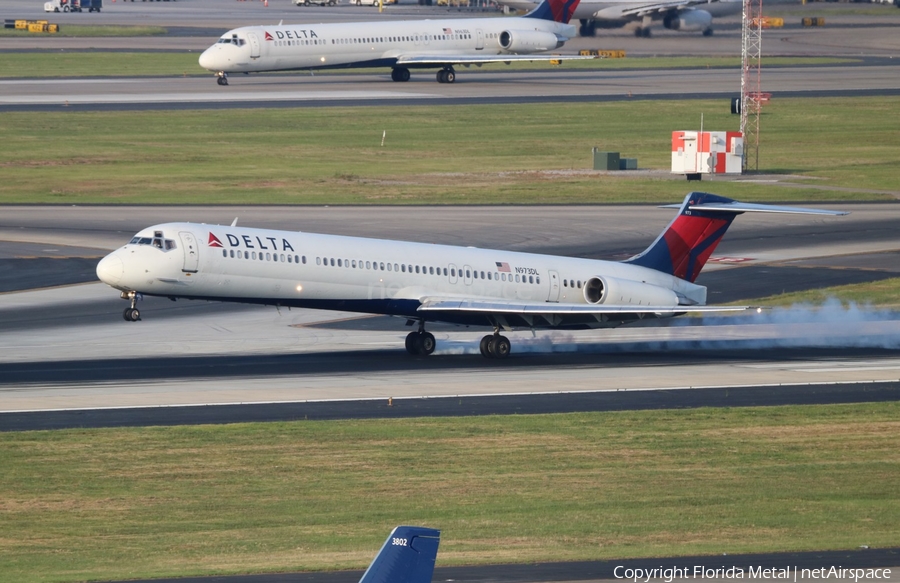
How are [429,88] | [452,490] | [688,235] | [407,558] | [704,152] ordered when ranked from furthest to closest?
[429,88] < [704,152] < [688,235] < [452,490] < [407,558]

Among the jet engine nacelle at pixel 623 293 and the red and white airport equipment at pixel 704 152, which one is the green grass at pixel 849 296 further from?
the red and white airport equipment at pixel 704 152

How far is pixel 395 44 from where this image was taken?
116m

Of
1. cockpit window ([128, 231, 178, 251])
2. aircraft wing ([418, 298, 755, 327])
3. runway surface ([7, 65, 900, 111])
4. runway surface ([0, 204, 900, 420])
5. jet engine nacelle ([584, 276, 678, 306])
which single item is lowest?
runway surface ([0, 204, 900, 420])

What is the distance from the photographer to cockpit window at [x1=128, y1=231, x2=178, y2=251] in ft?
132

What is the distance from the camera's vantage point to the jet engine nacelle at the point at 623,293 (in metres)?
44.4

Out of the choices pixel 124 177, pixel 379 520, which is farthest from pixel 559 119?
pixel 379 520

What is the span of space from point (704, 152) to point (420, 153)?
19005 mm

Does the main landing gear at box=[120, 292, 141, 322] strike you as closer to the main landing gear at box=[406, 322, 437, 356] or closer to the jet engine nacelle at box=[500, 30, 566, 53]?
the main landing gear at box=[406, 322, 437, 356]

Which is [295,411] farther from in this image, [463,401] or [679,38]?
[679,38]

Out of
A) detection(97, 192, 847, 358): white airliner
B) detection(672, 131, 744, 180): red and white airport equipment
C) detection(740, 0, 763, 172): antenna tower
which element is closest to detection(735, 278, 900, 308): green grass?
detection(97, 192, 847, 358): white airliner

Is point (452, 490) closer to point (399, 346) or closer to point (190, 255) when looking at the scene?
point (190, 255)

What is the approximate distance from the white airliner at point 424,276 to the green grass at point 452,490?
850 centimetres

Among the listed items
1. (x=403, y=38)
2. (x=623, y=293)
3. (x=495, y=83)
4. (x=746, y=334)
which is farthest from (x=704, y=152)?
(x=495, y=83)

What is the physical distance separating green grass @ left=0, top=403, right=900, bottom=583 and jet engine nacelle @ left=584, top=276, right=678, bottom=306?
31.1ft
